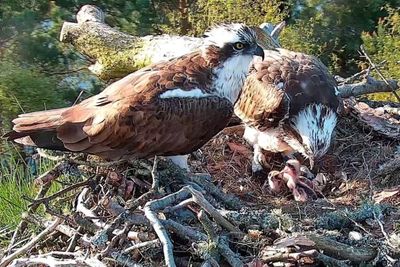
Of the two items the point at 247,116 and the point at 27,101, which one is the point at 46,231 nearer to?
the point at 247,116

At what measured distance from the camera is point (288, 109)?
5.36 meters

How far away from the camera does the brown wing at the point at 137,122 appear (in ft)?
15.2

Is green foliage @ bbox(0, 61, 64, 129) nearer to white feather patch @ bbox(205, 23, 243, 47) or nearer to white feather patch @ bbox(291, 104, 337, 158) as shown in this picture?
white feather patch @ bbox(205, 23, 243, 47)

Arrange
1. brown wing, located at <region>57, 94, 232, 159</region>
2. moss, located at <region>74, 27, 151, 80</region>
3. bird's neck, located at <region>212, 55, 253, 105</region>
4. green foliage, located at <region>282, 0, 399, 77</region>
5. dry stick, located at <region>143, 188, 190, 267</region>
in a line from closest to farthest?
1. dry stick, located at <region>143, 188, 190, 267</region>
2. brown wing, located at <region>57, 94, 232, 159</region>
3. bird's neck, located at <region>212, 55, 253, 105</region>
4. moss, located at <region>74, 27, 151, 80</region>
5. green foliage, located at <region>282, 0, 399, 77</region>

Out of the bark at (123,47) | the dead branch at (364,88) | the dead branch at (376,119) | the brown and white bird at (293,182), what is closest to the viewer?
the brown and white bird at (293,182)

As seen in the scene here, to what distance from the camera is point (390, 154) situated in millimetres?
5484

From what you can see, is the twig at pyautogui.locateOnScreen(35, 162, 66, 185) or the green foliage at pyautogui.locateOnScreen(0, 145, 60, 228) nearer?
the twig at pyautogui.locateOnScreen(35, 162, 66, 185)

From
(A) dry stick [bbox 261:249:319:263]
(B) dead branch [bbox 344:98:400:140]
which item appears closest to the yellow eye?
(B) dead branch [bbox 344:98:400:140]

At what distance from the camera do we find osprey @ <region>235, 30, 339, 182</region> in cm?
529

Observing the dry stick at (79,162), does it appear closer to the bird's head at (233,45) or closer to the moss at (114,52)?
the bird's head at (233,45)

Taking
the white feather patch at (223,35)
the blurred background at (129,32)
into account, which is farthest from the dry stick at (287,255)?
the blurred background at (129,32)

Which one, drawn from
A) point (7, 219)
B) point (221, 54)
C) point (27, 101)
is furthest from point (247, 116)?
point (27, 101)

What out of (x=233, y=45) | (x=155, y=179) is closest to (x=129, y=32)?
(x=233, y=45)

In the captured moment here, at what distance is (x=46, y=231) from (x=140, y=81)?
1.03m
